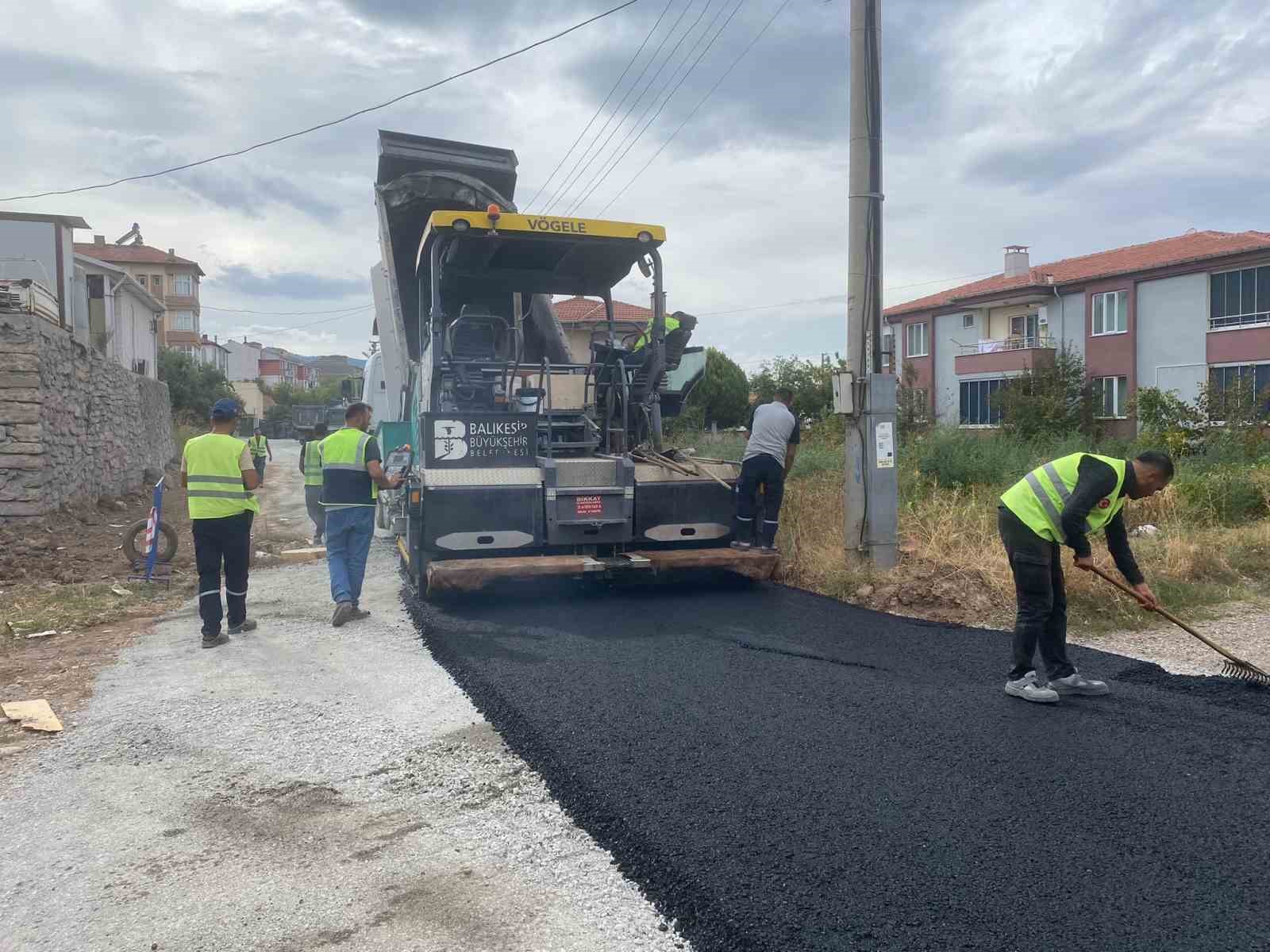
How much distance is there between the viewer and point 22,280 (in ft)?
36.6

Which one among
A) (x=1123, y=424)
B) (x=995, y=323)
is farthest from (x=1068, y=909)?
(x=995, y=323)

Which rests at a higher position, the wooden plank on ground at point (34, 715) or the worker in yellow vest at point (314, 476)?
the worker in yellow vest at point (314, 476)

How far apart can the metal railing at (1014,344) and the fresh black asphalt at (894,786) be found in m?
25.4

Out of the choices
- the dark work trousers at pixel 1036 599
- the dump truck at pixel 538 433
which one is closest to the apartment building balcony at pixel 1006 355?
the dump truck at pixel 538 433

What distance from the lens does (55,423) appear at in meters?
11.4

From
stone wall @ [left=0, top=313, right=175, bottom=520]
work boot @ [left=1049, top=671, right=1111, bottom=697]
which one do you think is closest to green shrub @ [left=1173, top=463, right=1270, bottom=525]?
work boot @ [left=1049, top=671, right=1111, bottom=697]

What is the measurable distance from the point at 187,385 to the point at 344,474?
3118 centimetres

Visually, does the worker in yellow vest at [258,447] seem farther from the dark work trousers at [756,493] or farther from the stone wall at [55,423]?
the dark work trousers at [756,493]

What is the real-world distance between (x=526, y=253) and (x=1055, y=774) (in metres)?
4.98

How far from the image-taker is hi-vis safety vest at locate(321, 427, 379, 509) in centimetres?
650

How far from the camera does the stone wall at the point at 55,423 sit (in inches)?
410

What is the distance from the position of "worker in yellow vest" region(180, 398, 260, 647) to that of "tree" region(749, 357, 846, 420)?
622 inches

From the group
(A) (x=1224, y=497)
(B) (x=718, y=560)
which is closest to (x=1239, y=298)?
(A) (x=1224, y=497)

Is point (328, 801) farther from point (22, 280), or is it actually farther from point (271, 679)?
point (22, 280)
